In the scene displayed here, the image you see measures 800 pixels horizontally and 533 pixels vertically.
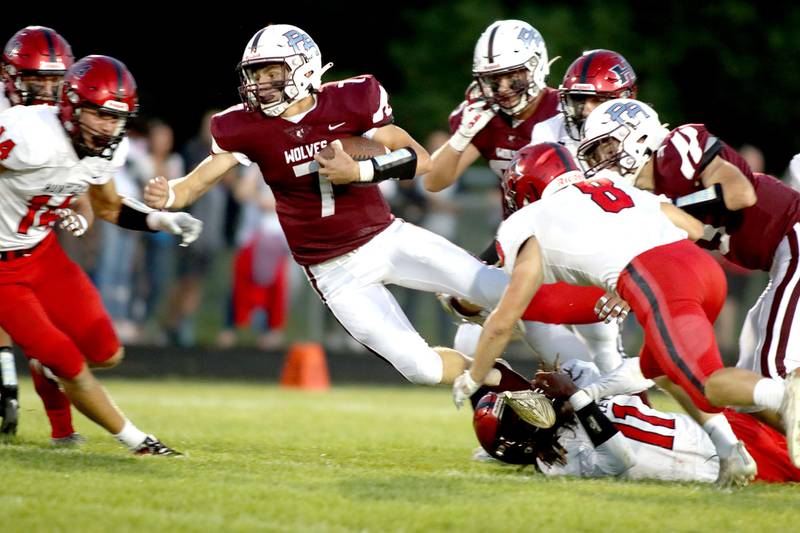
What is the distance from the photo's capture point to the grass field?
13.5 ft

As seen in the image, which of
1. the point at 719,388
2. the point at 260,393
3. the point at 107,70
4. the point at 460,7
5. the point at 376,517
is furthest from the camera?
the point at 460,7

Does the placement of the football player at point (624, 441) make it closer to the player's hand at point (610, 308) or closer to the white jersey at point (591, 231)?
the player's hand at point (610, 308)

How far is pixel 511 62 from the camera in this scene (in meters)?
6.50

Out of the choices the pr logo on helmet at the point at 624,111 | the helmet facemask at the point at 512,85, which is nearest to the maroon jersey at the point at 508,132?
the helmet facemask at the point at 512,85

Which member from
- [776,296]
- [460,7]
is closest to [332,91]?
[776,296]

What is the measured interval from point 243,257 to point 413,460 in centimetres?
578

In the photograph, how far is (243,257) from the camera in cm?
1147

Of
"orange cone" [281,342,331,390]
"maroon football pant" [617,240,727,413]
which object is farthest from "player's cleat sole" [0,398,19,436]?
"orange cone" [281,342,331,390]

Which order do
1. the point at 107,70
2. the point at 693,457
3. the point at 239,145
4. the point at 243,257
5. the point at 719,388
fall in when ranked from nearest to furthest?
the point at 719,388 < the point at 693,457 < the point at 107,70 < the point at 239,145 < the point at 243,257

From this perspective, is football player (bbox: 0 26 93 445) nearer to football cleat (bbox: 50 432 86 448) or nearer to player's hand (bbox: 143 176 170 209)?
A: football cleat (bbox: 50 432 86 448)

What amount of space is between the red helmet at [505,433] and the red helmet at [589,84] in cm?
150

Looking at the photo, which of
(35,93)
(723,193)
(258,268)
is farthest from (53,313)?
(258,268)

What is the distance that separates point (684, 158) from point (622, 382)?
0.98 metres

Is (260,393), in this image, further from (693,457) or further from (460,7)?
(460,7)
